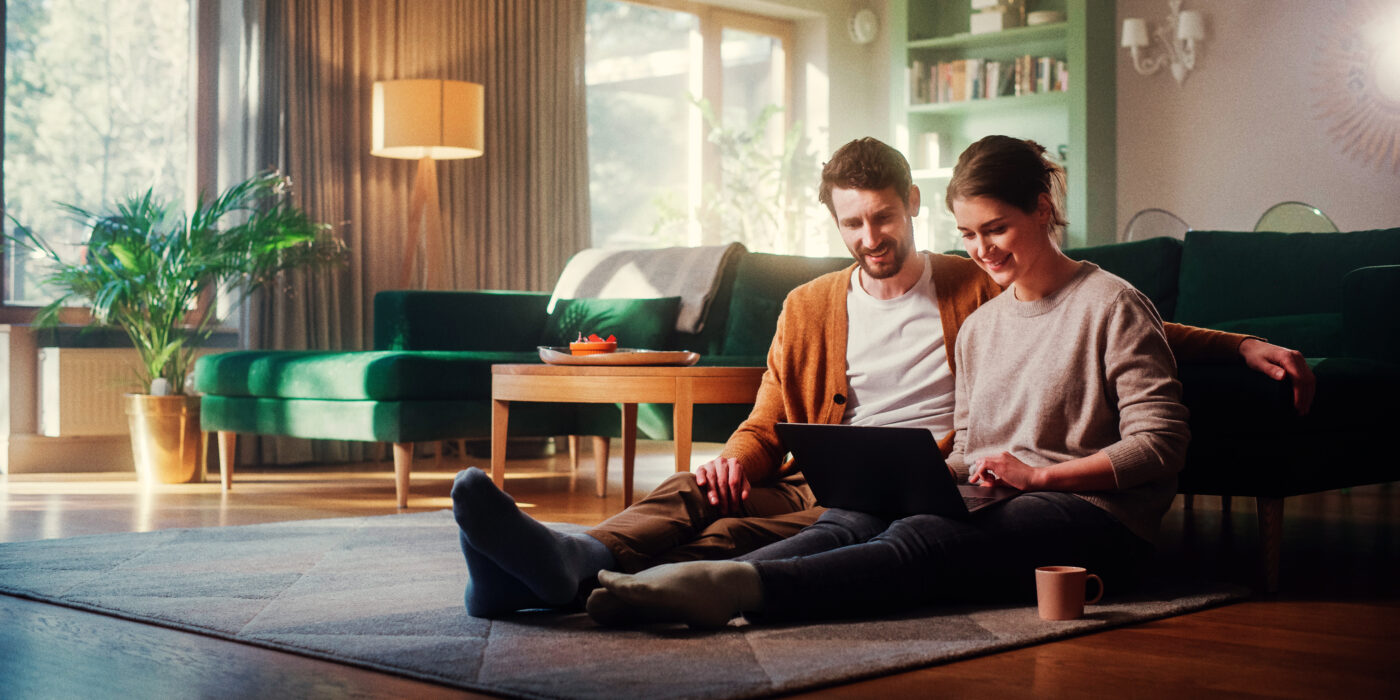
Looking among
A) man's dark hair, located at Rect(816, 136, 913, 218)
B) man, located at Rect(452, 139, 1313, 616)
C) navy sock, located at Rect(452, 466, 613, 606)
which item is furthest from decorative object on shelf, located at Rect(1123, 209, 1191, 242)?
navy sock, located at Rect(452, 466, 613, 606)

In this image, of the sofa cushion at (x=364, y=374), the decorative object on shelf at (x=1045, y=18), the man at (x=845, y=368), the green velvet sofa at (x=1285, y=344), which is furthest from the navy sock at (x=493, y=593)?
the decorative object on shelf at (x=1045, y=18)

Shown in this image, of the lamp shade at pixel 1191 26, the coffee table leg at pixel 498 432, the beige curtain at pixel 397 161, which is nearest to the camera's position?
the coffee table leg at pixel 498 432

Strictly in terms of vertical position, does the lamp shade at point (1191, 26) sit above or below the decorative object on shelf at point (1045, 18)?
below

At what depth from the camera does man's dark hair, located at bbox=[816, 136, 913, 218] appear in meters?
2.15

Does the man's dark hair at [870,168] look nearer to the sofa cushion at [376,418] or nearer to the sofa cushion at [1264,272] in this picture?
the sofa cushion at [1264,272]

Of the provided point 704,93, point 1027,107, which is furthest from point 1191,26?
point 704,93

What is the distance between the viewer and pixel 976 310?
217 cm

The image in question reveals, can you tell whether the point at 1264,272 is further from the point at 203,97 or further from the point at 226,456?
the point at 203,97

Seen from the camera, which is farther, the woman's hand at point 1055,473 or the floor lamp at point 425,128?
the floor lamp at point 425,128

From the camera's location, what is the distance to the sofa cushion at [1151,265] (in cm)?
322

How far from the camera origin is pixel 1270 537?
7.39 ft

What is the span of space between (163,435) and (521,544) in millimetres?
3067

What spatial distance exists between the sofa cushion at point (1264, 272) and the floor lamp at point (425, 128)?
8.99ft

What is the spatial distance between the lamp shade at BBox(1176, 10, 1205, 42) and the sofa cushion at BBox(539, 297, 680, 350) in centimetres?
293
